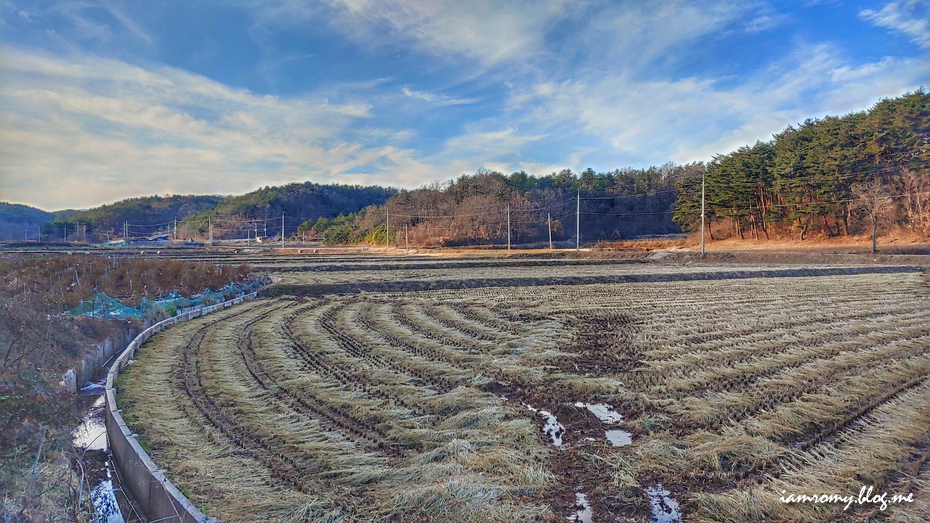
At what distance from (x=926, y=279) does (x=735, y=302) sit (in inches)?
423

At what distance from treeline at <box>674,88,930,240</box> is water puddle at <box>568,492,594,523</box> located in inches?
1336

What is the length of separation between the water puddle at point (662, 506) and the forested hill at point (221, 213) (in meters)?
84.1

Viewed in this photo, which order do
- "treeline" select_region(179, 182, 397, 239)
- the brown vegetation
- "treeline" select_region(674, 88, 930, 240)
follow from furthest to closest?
"treeline" select_region(179, 182, 397, 239)
"treeline" select_region(674, 88, 930, 240)
the brown vegetation

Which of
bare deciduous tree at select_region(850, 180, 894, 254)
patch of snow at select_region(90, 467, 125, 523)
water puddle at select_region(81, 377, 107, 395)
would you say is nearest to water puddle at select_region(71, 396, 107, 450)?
water puddle at select_region(81, 377, 107, 395)

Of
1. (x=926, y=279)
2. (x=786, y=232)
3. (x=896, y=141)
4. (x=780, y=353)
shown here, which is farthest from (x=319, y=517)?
(x=786, y=232)

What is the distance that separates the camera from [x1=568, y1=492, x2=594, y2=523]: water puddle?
10.3ft

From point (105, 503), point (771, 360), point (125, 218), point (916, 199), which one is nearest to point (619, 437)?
point (771, 360)

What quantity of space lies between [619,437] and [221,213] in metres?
104

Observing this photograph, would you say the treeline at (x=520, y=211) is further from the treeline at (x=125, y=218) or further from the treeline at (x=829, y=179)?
the treeline at (x=125, y=218)

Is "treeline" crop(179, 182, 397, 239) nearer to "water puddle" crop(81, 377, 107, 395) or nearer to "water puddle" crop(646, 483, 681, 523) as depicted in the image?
"water puddle" crop(81, 377, 107, 395)

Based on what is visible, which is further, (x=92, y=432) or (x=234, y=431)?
(x=92, y=432)

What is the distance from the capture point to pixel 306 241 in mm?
75125

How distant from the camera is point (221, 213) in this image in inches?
3733

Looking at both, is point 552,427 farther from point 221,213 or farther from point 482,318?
point 221,213
